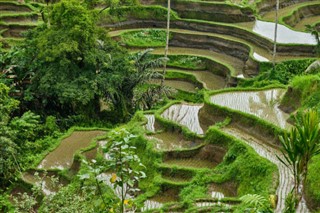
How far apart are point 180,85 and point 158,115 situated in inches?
266


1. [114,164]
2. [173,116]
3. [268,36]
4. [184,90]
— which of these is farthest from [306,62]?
[114,164]

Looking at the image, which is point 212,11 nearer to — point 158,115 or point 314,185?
point 158,115

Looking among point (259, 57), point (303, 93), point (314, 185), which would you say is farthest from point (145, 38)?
point (314, 185)

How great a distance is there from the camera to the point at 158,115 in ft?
42.9

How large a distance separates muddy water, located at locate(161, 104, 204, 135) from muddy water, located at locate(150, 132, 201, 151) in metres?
0.49

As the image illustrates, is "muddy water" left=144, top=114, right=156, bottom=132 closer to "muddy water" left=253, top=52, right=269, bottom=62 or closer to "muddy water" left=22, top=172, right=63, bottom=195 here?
"muddy water" left=22, top=172, right=63, bottom=195

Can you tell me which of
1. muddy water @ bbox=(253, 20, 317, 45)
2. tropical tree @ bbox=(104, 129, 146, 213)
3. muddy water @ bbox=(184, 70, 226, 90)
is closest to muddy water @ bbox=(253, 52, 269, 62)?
muddy water @ bbox=(253, 20, 317, 45)

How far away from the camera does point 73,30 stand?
1416 cm

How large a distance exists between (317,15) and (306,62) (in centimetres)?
902

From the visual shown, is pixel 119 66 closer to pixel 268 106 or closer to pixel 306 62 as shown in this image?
pixel 268 106

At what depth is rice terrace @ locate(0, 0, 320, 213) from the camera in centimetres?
763

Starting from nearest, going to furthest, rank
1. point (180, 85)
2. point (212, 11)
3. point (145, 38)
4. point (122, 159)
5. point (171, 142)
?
point (122, 159) < point (171, 142) < point (180, 85) < point (145, 38) < point (212, 11)

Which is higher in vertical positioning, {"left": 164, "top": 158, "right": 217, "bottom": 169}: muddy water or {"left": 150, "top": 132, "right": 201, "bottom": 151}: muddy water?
{"left": 150, "top": 132, "right": 201, "bottom": 151}: muddy water

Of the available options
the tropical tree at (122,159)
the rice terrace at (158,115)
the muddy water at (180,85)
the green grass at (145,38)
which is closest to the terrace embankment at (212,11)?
the rice terrace at (158,115)
